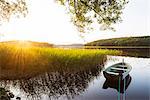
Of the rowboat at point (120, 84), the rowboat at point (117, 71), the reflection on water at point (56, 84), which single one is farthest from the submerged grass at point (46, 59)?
the rowboat at point (120, 84)

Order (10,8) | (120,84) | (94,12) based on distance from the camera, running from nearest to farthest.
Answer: (10,8), (94,12), (120,84)

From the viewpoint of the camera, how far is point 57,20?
387cm

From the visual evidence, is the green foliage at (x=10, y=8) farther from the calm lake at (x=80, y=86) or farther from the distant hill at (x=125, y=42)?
the distant hill at (x=125, y=42)

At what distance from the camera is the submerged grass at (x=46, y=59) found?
381cm

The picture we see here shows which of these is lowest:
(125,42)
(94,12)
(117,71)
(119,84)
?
(119,84)

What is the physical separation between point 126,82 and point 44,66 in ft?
3.47

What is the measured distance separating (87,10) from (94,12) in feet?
0.30

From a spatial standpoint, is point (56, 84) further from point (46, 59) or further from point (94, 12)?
point (94, 12)

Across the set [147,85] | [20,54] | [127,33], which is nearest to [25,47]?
[20,54]

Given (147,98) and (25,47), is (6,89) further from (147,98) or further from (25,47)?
(147,98)

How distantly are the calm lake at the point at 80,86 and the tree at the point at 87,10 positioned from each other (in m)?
0.48

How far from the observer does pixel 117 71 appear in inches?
159

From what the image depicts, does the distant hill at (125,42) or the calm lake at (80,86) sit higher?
the distant hill at (125,42)

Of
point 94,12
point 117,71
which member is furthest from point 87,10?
point 117,71
